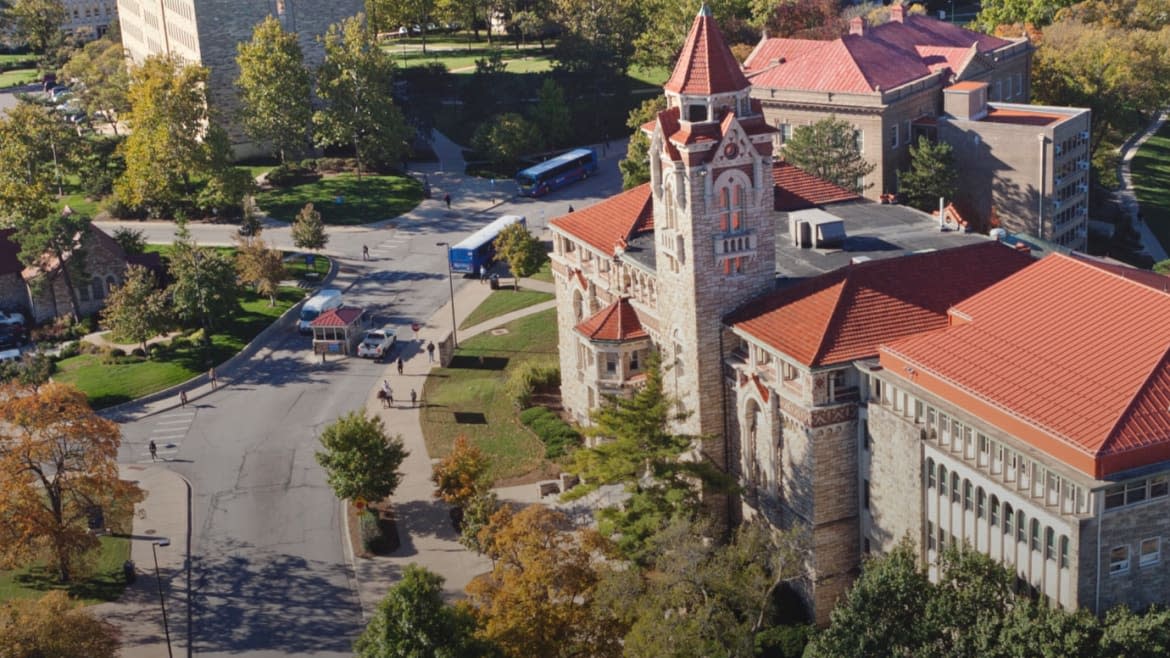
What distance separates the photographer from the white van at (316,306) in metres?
115

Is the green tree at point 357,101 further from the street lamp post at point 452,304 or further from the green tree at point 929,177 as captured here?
the green tree at point 929,177

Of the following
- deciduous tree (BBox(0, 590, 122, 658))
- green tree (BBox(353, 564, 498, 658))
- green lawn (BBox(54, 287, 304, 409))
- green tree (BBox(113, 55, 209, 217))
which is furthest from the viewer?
green tree (BBox(113, 55, 209, 217))

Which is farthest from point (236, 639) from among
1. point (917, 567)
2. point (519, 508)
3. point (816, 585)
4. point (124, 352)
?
point (124, 352)

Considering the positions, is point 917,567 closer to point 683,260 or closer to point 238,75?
point 683,260

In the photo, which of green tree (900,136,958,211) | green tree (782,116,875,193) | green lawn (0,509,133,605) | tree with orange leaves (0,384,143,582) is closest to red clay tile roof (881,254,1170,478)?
tree with orange leaves (0,384,143,582)

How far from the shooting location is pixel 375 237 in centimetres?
13562

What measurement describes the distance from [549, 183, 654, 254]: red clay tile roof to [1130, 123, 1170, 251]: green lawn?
64.1m

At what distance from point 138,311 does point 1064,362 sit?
234 ft

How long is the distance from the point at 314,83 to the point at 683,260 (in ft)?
295

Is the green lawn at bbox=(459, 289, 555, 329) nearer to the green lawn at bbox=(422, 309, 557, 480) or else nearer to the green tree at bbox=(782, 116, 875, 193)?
the green lawn at bbox=(422, 309, 557, 480)

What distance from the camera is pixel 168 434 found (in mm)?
98812

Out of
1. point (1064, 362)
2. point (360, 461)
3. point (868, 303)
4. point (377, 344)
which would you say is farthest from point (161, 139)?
point (1064, 362)

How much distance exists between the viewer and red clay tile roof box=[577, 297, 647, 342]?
281 ft

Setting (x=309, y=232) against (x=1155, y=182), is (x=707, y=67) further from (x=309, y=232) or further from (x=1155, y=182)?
(x=1155, y=182)
